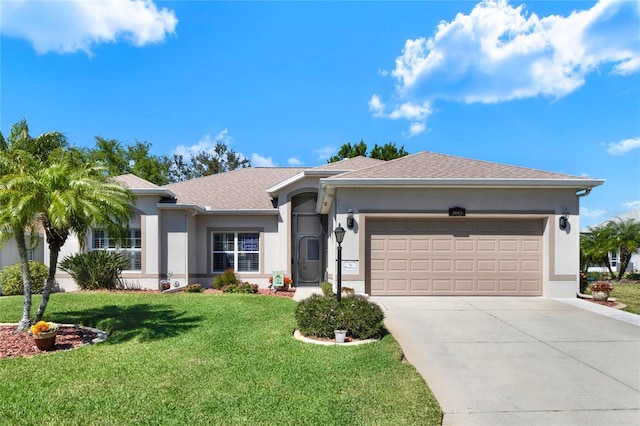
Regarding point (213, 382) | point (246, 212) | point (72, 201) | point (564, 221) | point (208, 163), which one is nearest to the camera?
point (213, 382)

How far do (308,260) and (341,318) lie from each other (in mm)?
8944

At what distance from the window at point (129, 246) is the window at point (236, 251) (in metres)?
2.90

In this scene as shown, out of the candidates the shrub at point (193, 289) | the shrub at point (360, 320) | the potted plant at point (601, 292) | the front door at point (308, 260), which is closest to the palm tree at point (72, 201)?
the shrub at point (360, 320)

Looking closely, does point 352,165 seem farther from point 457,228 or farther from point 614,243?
point 614,243

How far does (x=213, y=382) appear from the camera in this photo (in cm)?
489

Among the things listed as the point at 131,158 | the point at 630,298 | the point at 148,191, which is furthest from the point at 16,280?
the point at 131,158

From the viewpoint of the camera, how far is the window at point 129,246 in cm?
1434

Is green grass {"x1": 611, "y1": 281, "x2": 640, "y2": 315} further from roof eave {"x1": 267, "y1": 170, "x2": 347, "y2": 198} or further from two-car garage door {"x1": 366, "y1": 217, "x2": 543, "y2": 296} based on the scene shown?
roof eave {"x1": 267, "y1": 170, "x2": 347, "y2": 198}

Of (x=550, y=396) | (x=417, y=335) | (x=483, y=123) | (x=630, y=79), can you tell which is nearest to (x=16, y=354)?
(x=417, y=335)

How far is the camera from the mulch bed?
6.38 meters

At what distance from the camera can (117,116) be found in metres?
21.5

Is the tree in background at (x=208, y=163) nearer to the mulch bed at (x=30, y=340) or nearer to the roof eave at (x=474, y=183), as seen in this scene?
the roof eave at (x=474, y=183)

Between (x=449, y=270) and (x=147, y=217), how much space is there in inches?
441

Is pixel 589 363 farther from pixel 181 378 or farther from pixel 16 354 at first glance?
pixel 16 354
